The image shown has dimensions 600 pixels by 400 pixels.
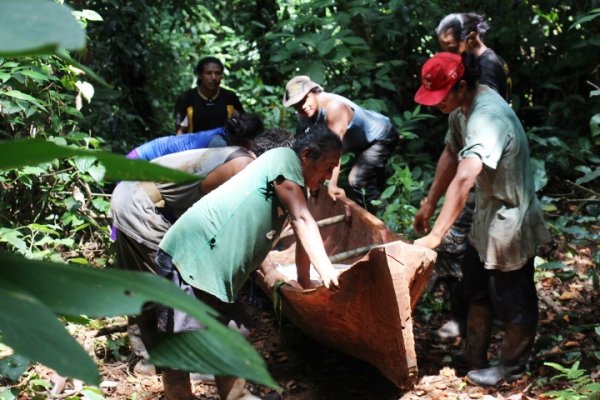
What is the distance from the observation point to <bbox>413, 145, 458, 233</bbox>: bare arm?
456 cm

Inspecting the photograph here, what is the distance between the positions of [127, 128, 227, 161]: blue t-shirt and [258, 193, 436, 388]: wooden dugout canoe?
3.64 feet

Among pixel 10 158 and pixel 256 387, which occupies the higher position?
pixel 10 158

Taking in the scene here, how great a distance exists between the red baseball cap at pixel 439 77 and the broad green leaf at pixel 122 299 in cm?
351

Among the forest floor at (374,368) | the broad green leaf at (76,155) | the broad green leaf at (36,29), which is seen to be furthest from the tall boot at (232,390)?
the broad green leaf at (36,29)

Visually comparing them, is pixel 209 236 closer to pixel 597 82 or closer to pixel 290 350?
pixel 290 350

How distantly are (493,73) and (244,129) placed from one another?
1.70 m

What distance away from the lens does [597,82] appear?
8023 mm

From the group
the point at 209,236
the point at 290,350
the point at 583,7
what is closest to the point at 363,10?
the point at 583,7

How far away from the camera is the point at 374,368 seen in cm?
481

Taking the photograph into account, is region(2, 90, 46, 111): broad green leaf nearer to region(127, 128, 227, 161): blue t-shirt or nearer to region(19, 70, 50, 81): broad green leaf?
region(19, 70, 50, 81): broad green leaf

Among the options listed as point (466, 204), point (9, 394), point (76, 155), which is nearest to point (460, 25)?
point (466, 204)

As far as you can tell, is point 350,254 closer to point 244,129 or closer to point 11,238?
point 244,129

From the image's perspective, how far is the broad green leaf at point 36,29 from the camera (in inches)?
19.8

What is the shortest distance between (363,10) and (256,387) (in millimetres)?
3969
